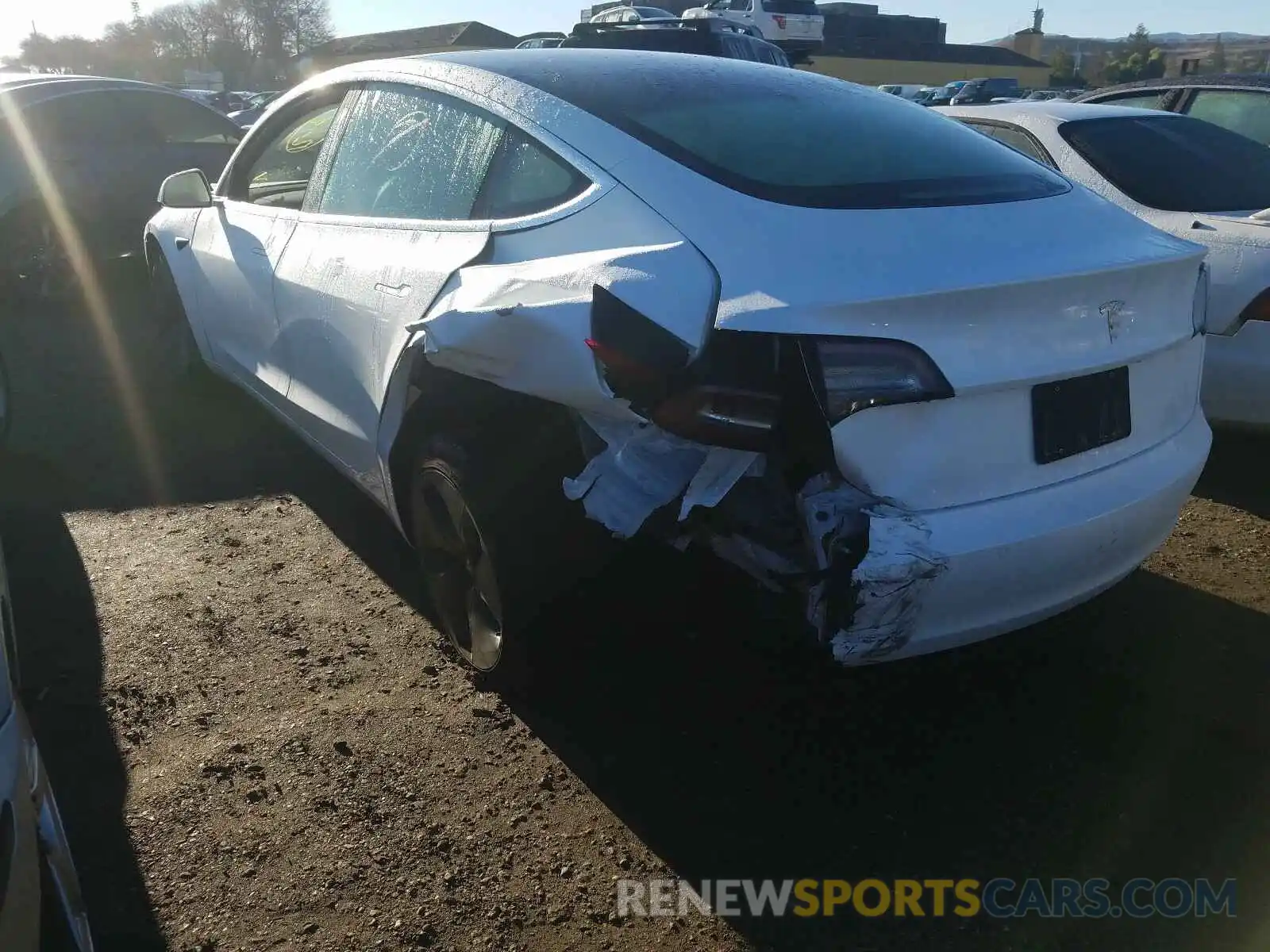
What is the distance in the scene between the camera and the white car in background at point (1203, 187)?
12.3 ft

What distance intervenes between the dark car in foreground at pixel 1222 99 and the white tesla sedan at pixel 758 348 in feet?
11.5

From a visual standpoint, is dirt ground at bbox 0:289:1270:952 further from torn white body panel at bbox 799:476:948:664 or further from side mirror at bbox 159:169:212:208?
side mirror at bbox 159:169:212:208

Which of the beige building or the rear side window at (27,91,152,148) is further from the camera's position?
the beige building

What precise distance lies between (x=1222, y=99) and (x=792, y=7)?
65.5 feet

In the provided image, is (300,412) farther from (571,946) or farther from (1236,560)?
(1236,560)

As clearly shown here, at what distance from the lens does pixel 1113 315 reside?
2.32 m

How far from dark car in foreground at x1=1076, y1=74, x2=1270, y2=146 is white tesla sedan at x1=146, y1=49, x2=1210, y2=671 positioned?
3512mm

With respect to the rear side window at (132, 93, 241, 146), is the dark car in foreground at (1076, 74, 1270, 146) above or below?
below

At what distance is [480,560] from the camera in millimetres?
2699

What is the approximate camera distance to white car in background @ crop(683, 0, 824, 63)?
909 inches

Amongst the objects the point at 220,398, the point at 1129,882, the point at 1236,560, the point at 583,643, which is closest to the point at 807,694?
the point at 583,643

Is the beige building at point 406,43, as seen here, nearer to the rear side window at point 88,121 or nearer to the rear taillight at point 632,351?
the rear side window at point 88,121

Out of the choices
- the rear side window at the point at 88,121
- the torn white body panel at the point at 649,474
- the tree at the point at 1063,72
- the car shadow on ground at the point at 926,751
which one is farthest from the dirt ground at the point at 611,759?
the tree at the point at 1063,72

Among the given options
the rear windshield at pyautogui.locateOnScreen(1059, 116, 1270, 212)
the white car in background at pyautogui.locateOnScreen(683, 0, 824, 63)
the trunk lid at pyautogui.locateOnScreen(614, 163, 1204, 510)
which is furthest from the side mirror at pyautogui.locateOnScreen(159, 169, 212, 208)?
the white car in background at pyautogui.locateOnScreen(683, 0, 824, 63)
